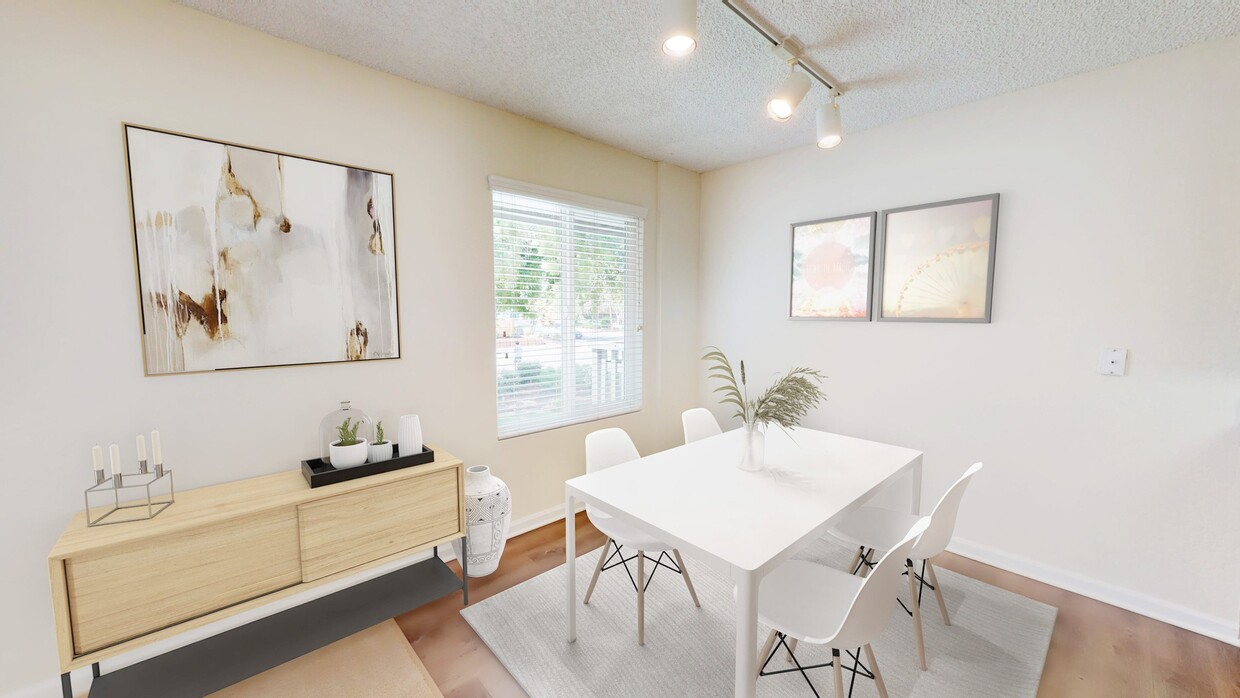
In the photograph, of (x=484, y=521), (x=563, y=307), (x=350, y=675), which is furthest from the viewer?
(x=563, y=307)

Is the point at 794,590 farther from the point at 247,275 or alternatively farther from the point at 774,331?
the point at 247,275

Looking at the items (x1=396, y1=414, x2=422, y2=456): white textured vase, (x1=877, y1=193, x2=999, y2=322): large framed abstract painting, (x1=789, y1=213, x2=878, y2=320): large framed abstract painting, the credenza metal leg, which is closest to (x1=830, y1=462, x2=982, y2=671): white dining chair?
(x1=877, y1=193, x2=999, y2=322): large framed abstract painting

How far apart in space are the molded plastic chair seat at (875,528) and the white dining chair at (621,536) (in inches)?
29.4

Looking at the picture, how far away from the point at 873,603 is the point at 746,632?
0.37m

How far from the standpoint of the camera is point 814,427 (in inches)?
129

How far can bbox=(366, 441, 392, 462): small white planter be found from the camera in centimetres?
210

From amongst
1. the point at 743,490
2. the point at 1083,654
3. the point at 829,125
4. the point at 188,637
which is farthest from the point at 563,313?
the point at 1083,654

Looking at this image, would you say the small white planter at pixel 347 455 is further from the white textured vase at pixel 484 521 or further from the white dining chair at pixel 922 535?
the white dining chair at pixel 922 535

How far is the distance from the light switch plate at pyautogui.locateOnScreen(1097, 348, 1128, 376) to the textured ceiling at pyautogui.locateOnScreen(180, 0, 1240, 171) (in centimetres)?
132

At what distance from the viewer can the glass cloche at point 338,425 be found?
208 cm

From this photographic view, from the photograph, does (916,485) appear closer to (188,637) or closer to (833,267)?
(833,267)

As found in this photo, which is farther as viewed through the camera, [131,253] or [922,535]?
[131,253]

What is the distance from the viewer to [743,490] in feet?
5.95

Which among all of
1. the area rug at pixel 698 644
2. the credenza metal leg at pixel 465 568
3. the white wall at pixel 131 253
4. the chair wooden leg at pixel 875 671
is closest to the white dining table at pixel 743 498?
the area rug at pixel 698 644
